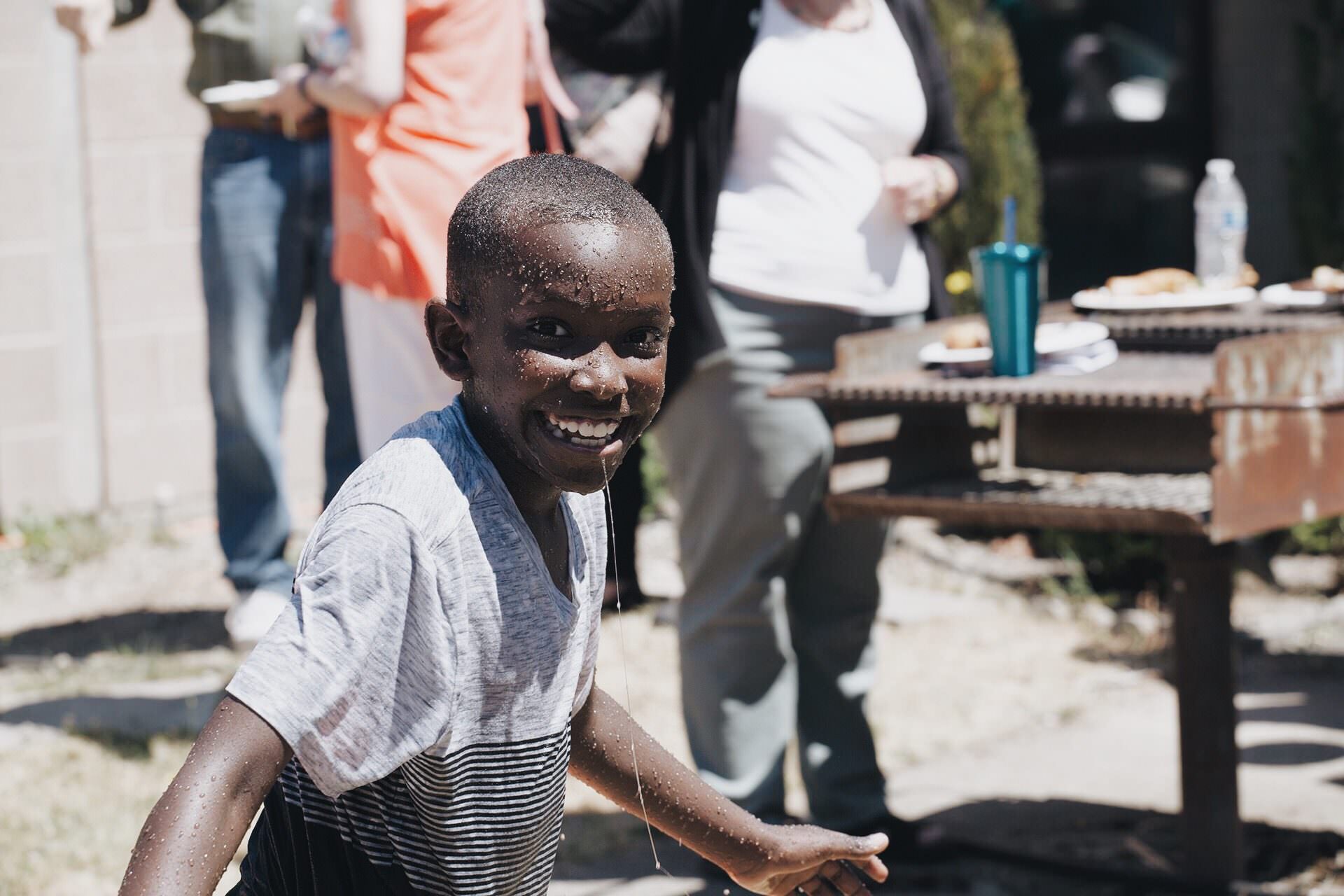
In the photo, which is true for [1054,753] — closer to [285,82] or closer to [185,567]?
[285,82]

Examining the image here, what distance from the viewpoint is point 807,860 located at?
6.60 feet

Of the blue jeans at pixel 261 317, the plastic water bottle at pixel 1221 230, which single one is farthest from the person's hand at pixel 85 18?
the plastic water bottle at pixel 1221 230

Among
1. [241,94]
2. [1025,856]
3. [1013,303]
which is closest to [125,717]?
[241,94]

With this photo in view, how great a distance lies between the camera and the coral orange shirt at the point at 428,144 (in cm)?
363

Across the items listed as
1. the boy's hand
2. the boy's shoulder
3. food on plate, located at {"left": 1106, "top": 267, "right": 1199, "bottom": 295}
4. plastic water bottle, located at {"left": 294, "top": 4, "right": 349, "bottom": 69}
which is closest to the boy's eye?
the boy's shoulder

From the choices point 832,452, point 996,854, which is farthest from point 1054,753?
point 832,452

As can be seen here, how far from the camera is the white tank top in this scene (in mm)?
3473

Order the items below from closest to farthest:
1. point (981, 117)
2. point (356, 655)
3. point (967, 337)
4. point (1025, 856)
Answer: point (356, 655)
point (967, 337)
point (1025, 856)
point (981, 117)

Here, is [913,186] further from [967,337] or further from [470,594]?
[470,594]

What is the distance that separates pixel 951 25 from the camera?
6.60 metres

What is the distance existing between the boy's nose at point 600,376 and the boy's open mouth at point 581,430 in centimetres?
3

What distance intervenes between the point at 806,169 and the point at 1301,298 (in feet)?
4.49

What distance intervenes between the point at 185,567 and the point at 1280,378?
4.16 m

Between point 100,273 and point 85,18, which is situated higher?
point 85,18
